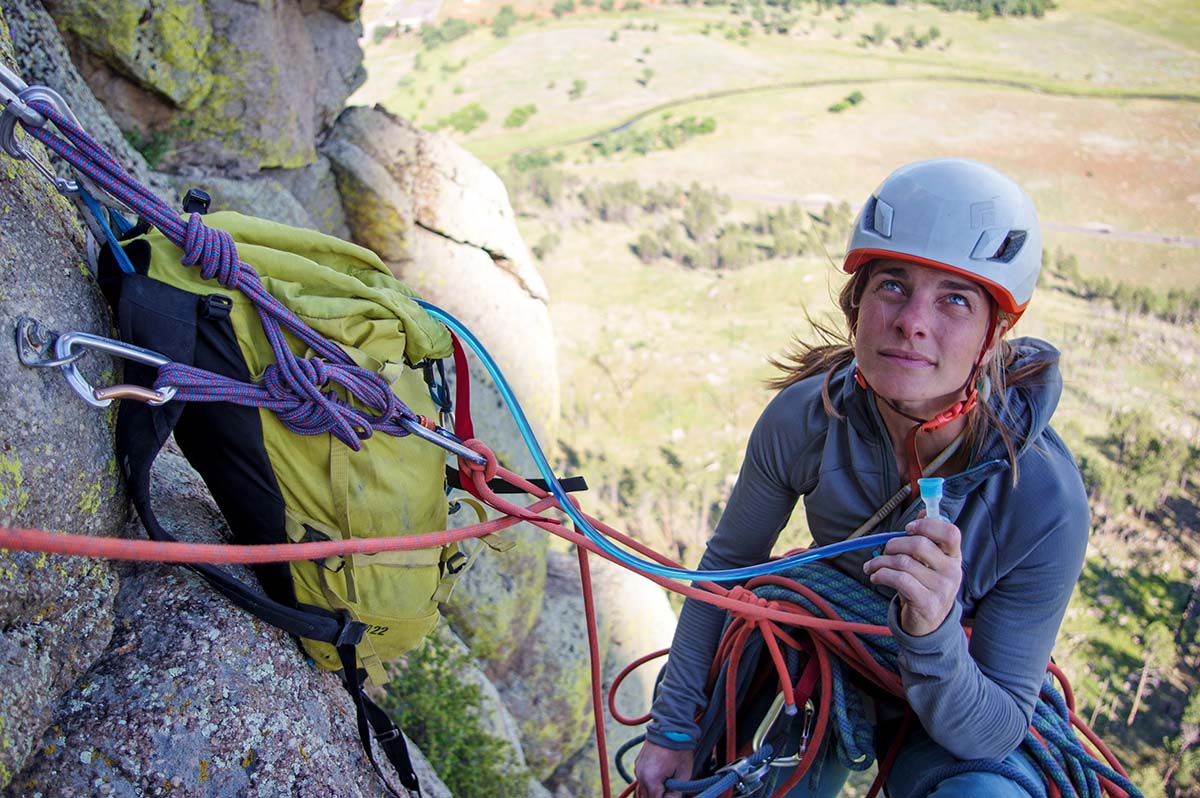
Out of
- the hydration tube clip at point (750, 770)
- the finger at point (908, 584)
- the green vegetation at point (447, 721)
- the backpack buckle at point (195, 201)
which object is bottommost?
the green vegetation at point (447, 721)

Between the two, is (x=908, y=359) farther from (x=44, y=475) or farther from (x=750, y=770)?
(x=44, y=475)

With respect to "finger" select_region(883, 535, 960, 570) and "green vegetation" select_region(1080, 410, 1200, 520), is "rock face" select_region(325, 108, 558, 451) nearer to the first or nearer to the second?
"finger" select_region(883, 535, 960, 570)

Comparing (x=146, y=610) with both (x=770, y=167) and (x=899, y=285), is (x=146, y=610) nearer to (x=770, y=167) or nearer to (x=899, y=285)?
(x=899, y=285)

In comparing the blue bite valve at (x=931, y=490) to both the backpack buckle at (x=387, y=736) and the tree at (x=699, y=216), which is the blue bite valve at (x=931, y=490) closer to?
the backpack buckle at (x=387, y=736)

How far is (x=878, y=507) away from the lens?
2312 mm

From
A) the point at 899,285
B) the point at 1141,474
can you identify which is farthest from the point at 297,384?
the point at 1141,474

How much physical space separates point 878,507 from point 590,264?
96.1ft

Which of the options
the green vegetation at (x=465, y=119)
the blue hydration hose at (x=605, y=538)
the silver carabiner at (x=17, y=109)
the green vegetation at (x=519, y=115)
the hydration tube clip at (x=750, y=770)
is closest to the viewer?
the silver carabiner at (x=17, y=109)

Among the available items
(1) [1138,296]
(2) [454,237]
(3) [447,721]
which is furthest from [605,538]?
(1) [1138,296]

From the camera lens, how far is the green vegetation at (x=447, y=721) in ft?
15.8

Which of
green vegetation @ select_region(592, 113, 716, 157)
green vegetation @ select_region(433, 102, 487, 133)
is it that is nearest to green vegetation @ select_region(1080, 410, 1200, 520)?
green vegetation @ select_region(592, 113, 716, 157)

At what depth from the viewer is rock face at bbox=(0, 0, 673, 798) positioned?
1.73 meters

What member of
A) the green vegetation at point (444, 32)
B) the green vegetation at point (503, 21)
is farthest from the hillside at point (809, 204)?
the green vegetation at point (444, 32)

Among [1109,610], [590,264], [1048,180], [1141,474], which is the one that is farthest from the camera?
[1048,180]
